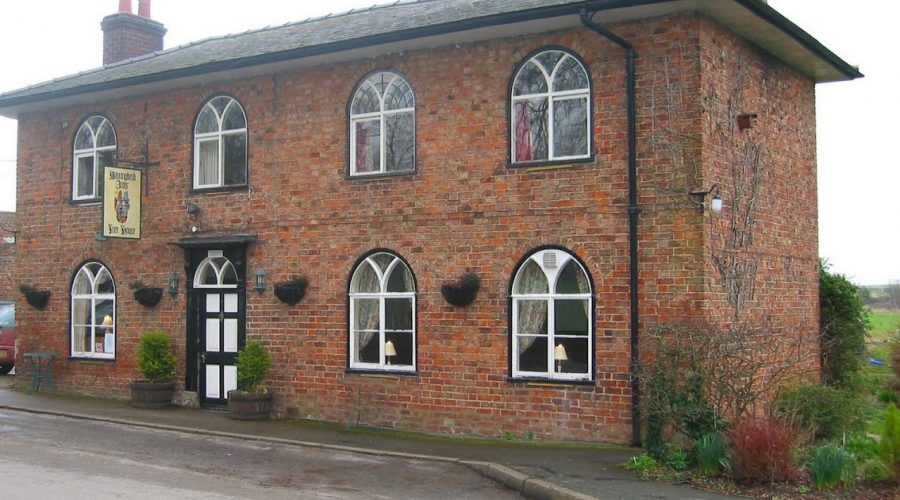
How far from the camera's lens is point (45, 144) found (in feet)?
61.8

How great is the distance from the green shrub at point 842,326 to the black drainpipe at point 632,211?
15.4 feet

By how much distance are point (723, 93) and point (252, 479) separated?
7679mm

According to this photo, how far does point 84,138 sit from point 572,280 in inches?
392

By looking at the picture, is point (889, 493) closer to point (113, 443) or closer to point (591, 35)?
point (591, 35)

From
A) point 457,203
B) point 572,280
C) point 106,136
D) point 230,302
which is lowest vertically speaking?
point 230,302

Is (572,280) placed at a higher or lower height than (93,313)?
higher

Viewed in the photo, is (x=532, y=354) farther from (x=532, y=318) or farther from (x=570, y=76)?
(x=570, y=76)

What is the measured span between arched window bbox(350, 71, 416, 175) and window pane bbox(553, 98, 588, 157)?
2.21 meters

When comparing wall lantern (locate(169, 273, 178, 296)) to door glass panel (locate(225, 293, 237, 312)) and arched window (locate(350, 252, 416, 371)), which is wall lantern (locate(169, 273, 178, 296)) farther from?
arched window (locate(350, 252, 416, 371))

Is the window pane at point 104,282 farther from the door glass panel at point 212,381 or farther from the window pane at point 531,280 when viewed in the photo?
the window pane at point 531,280

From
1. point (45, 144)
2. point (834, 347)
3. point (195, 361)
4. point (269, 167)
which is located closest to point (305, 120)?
point (269, 167)

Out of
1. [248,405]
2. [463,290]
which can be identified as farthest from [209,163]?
[463,290]

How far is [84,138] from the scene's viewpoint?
1844 cm

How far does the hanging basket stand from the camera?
17.1 m
